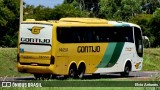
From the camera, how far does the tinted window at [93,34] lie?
26.2 metres

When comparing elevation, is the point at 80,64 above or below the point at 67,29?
below

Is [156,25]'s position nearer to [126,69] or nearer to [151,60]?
[151,60]

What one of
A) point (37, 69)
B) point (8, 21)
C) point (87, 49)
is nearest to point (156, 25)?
point (8, 21)

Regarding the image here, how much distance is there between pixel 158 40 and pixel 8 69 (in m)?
35.1

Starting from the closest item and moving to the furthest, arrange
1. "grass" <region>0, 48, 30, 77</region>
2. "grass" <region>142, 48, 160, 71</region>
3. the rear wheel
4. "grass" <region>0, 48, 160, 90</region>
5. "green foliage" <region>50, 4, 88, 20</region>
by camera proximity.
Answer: "grass" <region>0, 48, 160, 90</region>, the rear wheel, "grass" <region>0, 48, 30, 77</region>, "grass" <region>142, 48, 160, 71</region>, "green foliage" <region>50, 4, 88, 20</region>

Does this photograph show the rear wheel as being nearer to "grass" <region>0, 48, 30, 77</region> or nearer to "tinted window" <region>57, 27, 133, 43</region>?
"tinted window" <region>57, 27, 133, 43</region>

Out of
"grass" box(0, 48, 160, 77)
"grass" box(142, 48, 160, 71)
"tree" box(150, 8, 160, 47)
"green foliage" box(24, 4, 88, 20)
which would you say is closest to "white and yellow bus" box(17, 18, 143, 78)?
"grass" box(0, 48, 160, 77)

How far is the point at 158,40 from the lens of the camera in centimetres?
6462

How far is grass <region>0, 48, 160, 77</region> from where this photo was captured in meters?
32.3

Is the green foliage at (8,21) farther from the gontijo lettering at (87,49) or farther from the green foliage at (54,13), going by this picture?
the gontijo lettering at (87,49)

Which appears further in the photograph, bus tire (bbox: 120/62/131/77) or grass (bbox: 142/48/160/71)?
grass (bbox: 142/48/160/71)

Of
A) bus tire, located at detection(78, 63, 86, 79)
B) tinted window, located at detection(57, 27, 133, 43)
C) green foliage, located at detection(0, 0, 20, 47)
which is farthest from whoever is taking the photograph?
green foliage, located at detection(0, 0, 20, 47)

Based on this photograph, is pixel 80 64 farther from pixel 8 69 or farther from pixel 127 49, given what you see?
pixel 8 69

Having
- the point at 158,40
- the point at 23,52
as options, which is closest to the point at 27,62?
the point at 23,52
